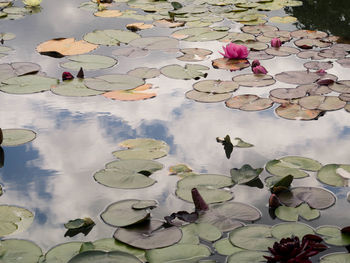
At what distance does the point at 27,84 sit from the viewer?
3.16 metres

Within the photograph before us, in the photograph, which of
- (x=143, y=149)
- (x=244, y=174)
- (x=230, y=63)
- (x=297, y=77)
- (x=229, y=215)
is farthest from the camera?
(x=230, y=63)

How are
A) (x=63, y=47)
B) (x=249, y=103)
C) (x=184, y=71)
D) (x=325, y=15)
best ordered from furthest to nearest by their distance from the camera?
(x=325, y=15) < (x=63, y=47) < (x=184, y=71) < (x=249, y=103)

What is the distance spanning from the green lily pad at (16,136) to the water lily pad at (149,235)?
34.2 inches

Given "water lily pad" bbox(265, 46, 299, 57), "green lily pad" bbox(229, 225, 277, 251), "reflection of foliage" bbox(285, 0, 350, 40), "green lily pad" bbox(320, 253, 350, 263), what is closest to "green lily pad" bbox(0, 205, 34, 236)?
A: "green lily pad" bbox(229, 225, 277, 251)

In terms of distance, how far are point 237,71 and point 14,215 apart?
176 centimetres

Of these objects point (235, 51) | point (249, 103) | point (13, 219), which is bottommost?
point (13, 219)

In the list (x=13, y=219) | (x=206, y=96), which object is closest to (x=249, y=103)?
(x=206, y=96)

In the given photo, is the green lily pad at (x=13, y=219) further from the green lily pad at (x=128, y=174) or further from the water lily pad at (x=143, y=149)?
the water lily pad at (x=143, y=149)

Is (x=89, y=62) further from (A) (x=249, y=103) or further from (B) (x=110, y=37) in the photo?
(A) (x=249, y=103)

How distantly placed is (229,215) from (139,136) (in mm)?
758

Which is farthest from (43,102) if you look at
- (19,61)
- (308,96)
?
(308,96)

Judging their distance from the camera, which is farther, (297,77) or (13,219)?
(297,77)

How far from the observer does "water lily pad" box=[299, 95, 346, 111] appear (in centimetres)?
284

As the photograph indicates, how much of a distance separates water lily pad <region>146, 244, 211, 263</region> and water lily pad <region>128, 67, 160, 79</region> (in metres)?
1.61
